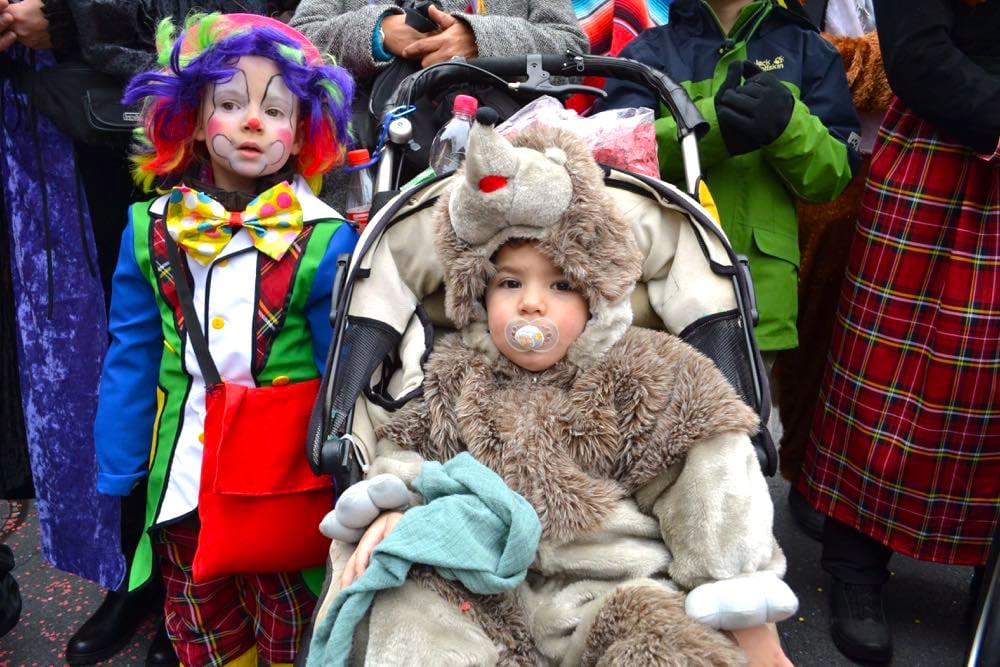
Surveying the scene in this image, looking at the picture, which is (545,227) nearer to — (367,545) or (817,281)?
(367,545)

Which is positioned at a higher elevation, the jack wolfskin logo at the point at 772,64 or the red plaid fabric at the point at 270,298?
the jack wolfskin logo at the point at 772,64

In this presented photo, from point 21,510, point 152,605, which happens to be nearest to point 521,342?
point 152,605

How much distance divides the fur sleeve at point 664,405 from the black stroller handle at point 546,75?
699mm

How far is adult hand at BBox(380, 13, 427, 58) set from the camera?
2.57m

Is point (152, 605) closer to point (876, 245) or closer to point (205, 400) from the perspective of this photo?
point (205, 400)

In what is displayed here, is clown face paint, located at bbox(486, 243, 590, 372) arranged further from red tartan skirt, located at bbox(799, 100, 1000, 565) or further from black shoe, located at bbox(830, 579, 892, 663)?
black shoe, located at bbox(830, 579, 892, 663)

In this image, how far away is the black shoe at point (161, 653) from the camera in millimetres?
2633

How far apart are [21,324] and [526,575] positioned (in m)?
1.68

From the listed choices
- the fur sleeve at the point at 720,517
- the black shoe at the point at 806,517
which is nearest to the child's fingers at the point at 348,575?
the fur sleeve at the point at 720,517

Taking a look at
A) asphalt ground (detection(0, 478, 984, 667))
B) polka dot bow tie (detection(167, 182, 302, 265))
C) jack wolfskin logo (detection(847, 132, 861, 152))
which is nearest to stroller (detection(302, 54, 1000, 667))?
polka dot bow tie (detection(167, 182, 302, 265))

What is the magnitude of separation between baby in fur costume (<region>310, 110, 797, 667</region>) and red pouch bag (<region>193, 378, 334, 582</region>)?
36cm

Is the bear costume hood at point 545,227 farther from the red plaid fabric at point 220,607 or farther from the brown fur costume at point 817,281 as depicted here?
the brown fur costume at point 817,281

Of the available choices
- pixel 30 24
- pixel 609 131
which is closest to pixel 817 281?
pixel 609 131

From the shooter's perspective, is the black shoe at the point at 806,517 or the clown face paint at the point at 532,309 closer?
the clown face paint at the point at 532,309
